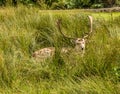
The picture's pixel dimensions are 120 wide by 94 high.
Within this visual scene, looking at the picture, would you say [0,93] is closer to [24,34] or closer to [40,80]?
[40,80]

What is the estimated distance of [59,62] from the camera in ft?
22.8

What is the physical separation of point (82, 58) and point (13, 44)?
1.85 metres

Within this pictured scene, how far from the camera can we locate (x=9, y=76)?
644cm

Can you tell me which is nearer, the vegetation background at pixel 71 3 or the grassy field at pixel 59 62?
the grassy field at pixel 59 62

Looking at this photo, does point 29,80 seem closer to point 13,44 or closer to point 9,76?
point 9,76

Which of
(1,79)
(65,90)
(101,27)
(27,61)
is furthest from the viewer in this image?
(101,27)

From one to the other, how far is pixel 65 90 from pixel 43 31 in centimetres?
334

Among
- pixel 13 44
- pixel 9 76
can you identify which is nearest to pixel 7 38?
pixel 13 44

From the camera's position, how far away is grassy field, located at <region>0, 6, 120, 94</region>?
5.92 m

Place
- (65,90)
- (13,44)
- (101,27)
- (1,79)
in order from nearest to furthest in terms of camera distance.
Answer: (65,90)
(1,79)
(13,44)
(101,27)

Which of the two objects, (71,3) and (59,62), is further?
(71,3)

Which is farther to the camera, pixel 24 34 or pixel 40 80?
pixel 24 34

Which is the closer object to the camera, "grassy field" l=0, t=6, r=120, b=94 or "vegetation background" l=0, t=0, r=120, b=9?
"grassy field" l=0, t=6, r=120, b=94

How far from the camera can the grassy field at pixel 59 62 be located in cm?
592
